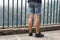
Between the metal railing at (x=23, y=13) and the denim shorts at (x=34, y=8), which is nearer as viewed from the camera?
the denim shorts at (x=34, y=8)

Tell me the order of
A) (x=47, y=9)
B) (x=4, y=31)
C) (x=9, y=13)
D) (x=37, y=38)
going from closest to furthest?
1. (x=37, y=38)
2. (x=4, y=31)
3. (x=9, y=13)
4. (x=47, y=9)

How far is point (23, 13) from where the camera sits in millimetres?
7395

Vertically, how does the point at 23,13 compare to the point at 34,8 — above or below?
below

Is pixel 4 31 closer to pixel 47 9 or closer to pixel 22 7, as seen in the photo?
pixel 22 7

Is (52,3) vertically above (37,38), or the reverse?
(52,3)

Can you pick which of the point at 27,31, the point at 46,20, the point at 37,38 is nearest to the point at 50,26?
the point at 46,20

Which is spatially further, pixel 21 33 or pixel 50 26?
pixel 50 26

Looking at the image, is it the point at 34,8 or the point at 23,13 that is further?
the point at 23,13

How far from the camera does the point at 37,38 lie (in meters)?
5.99

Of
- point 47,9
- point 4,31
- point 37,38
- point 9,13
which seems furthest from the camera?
point 47,9

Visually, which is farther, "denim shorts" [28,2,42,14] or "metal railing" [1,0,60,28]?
"metal railing" [1,0,60,28]

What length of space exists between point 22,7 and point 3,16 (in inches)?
31.2

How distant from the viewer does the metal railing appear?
23.4ft

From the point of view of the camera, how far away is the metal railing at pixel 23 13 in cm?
713
